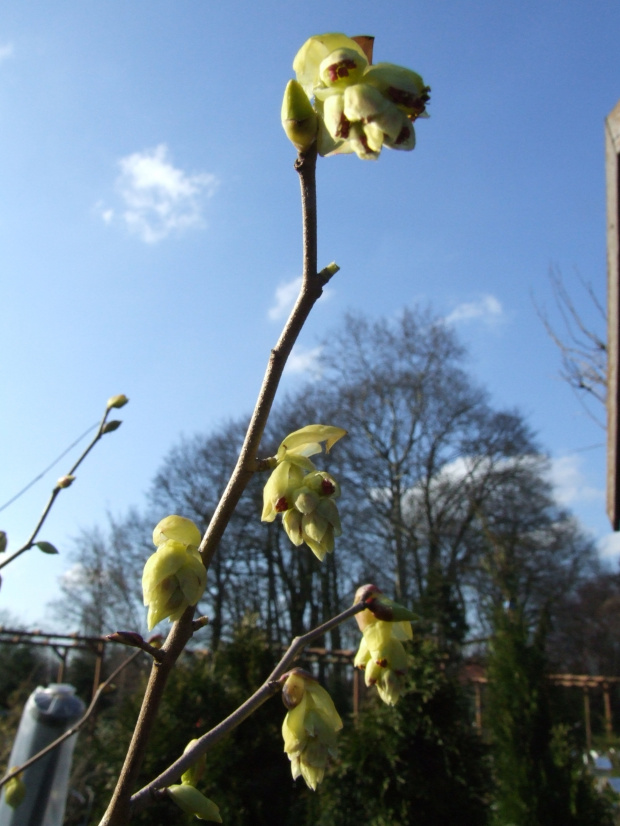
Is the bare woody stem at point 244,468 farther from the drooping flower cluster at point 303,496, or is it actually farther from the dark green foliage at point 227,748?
the dark green foliage at point 227,748

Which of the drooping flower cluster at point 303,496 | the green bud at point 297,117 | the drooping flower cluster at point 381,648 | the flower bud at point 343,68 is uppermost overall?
the flower bud at point 343,68

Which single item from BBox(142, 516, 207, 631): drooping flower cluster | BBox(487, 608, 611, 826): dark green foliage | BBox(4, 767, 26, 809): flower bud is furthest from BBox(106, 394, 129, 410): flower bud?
BBox(487, 608, 611, 826): dark green foliage

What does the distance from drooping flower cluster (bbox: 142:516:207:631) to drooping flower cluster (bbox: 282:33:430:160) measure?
0.48 meters

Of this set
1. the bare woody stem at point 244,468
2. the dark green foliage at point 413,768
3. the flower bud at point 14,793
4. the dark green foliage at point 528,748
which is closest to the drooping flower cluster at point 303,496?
the bare woody stem at point 244,468

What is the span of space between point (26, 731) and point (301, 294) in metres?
3.15

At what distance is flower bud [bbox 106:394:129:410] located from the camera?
1.83 meters

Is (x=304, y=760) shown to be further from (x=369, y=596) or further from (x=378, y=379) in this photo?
(x=378, y=379)

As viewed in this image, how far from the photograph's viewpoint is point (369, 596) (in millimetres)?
1002

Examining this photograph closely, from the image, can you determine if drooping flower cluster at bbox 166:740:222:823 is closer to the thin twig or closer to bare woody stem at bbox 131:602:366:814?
bare woody stem at bbox 131:602:366:814

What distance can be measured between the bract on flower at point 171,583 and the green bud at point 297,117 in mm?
484

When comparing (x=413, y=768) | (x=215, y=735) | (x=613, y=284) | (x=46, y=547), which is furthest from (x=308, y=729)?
(x=413, y=768)

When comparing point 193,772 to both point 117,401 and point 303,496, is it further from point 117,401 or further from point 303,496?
point 117,401

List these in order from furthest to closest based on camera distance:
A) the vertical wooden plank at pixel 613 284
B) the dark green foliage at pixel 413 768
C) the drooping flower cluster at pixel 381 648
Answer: the dark green foliage at pixel 413 768
the vertical wooden plank at pixel 613 284
the drooping flower cluster at pixel 381 648

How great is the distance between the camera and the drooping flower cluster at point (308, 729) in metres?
0.90
